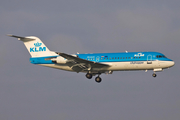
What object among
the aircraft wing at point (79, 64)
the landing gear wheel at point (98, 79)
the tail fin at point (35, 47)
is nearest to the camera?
the aircraft wing at point (79, 64)

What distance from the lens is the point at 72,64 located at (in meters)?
46.8

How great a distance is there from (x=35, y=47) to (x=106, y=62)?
1217 cm

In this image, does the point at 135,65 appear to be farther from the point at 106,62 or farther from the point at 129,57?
the point at 106,62

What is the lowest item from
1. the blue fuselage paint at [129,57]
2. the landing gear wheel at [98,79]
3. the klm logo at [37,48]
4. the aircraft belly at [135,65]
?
the landing gear wheel at [98,79]

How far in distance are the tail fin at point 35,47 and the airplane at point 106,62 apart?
0.70m

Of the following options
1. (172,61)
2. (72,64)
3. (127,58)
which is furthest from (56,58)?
(172,61)

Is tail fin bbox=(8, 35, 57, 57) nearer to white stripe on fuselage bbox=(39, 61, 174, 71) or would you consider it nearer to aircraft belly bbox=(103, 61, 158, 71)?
white stripe on fuselage bbox=(39, 61, 174, 71)

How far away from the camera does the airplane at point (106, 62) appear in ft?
149

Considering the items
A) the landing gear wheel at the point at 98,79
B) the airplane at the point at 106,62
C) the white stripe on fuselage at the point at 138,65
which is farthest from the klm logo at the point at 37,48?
the white stripe on fuselage at the point at 138,65

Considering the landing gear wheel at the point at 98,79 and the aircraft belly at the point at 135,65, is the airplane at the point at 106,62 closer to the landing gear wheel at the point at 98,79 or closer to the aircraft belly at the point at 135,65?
the aircraft belly at the point at 135,65

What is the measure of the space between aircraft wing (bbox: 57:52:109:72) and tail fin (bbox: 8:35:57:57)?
4395 millimetres

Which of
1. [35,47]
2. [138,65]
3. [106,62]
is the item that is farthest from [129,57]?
[35,47]

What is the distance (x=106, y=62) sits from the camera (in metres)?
46.4

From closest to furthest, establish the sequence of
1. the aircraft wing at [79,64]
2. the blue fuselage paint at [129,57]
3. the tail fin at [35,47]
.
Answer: the aircraft wing at [79,64] → the blue fuselage paint at [129,57] → the tail fin at [35,47]
